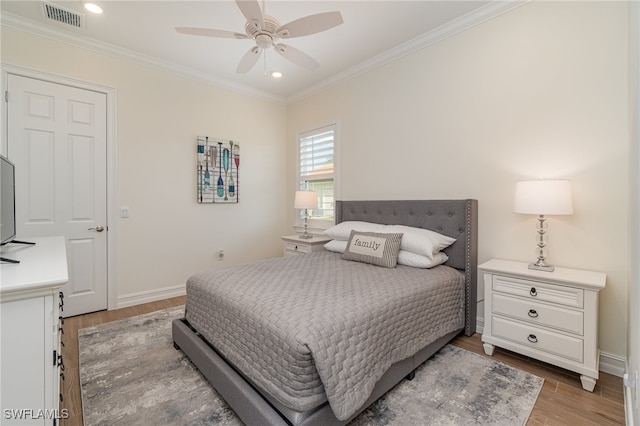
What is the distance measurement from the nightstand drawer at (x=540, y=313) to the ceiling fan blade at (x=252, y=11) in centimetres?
249

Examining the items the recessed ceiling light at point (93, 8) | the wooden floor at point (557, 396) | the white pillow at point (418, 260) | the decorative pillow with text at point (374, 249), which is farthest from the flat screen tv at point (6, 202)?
the white pillow at point (418, 260)

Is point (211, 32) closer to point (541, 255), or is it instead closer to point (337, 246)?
point (337, 246)

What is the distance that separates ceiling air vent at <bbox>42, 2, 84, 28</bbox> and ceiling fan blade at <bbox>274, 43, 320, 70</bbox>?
76.2 inches

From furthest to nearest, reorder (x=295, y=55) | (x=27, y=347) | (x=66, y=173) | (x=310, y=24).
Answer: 1. (x=66, y=173)
2. (x=295, y=55)
3. (x=310, y=24)
4. (x=27, y=347)

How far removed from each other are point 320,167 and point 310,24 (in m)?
2.39

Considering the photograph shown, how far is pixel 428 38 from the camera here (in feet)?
9.53

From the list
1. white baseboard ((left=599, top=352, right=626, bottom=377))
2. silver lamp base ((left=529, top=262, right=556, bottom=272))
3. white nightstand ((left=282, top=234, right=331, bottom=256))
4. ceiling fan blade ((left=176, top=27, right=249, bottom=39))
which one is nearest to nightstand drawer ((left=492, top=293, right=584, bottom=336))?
silver lamp base ((left=529, top=262, right=556, bottom=272))

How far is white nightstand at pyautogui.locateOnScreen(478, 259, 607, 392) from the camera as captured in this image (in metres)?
1.79

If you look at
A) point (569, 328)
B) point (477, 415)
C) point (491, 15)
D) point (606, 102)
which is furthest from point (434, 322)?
point (491, 15)

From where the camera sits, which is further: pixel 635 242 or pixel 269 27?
pixel 269 27

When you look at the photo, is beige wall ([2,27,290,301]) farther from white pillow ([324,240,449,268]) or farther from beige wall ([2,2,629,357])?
white pillow ([324,240,449,268])

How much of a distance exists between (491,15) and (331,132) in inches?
81.6

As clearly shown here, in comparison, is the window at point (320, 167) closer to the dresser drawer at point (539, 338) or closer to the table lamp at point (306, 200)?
the table lamp at point (306, 200)

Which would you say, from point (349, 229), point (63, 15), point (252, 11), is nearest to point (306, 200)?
point (349, 229)
